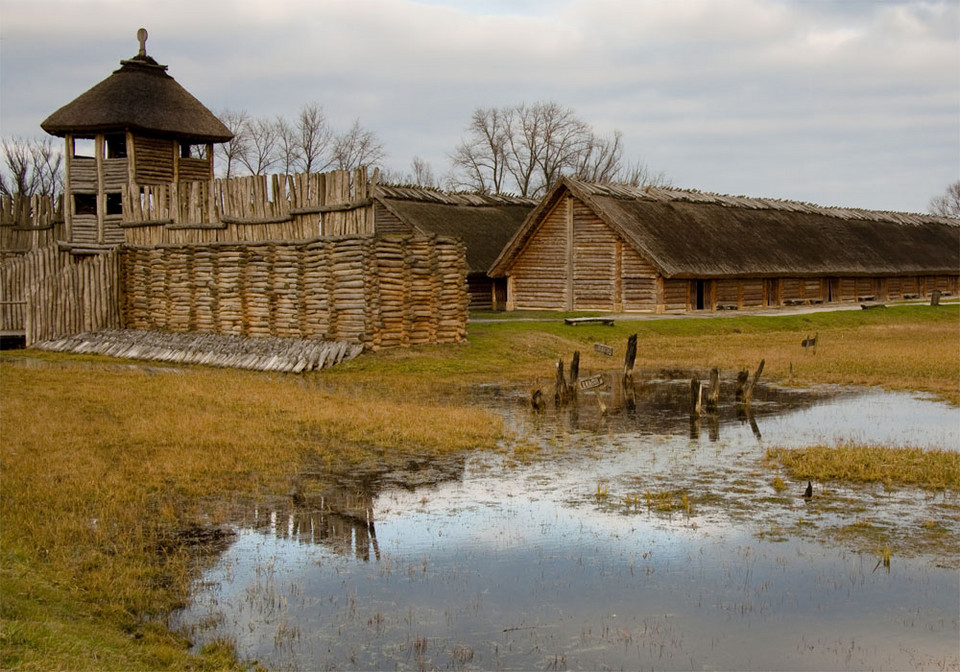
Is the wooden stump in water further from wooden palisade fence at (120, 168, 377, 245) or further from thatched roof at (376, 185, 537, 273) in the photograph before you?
thatched roof at (376, 185, 537, 273)

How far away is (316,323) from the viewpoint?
88.8 feet

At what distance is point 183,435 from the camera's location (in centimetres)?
Answer: 1556

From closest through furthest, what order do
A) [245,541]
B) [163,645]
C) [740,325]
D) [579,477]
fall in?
[163,645] < [245,541] < [579,477] < [740,325]

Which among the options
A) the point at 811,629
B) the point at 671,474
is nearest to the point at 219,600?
the point at 811,629

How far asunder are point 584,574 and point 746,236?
1554 inches

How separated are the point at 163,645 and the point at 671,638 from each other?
11.9 feet

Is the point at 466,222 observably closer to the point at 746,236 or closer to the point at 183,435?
the point at 746,236

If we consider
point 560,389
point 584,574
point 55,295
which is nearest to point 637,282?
point 55,295

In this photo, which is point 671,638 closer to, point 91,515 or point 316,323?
point 91,515

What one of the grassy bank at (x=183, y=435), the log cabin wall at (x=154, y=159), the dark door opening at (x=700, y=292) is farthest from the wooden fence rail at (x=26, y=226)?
the dark door opening at (x=700, y=292)

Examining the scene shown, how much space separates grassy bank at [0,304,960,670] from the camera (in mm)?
8266

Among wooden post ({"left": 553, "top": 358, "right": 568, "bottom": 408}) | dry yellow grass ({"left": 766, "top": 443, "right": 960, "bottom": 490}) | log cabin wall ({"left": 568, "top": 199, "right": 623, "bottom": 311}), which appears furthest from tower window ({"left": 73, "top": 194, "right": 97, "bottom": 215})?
dry yellow grass ({"left": 766, "top": 443, "right": 960, "bottom": 490})

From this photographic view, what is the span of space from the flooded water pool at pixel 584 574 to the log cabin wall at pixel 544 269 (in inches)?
1164

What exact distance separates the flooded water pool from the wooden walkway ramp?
1149cm
